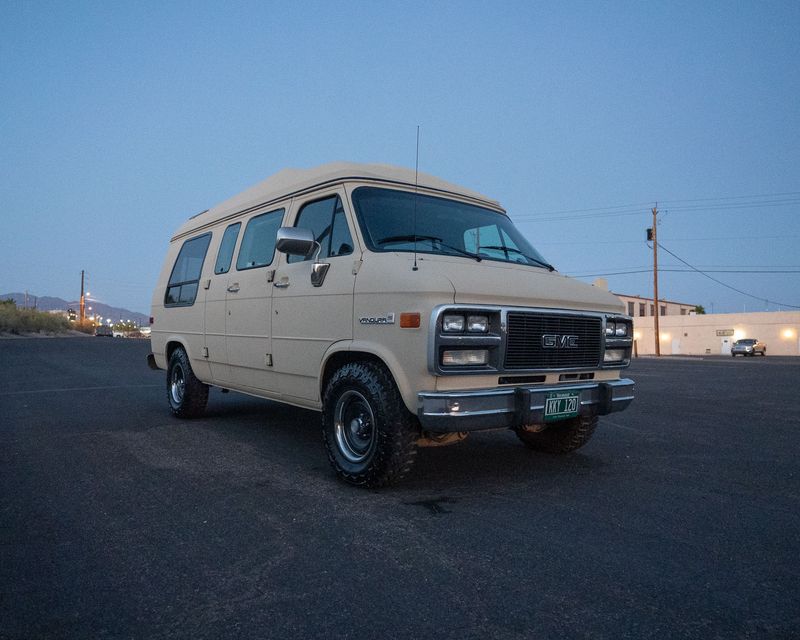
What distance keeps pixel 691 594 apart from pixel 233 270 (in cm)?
475

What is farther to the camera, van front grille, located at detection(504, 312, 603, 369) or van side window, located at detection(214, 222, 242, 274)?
van side window, located at detection(214, 222, 242, 274)

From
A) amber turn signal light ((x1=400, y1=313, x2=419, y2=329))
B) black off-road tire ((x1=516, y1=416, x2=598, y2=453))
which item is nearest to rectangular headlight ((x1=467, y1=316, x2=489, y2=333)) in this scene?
amber turn signal light ((x1=400, y1=313, x2=419, y2=329))

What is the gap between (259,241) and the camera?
5.46 meters

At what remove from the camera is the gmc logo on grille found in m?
3.94

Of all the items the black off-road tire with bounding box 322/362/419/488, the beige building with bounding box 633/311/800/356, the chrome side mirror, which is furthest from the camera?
the beige building with bounding box 633/311/800/356

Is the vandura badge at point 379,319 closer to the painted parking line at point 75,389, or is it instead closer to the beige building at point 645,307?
the painted parking line at point 75,389

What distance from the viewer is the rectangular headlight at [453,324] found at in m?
3.46

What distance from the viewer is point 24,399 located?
8.65 meters

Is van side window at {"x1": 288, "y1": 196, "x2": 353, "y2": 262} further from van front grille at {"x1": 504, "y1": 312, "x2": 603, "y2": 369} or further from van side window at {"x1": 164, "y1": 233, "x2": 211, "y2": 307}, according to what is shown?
van side window at {"x1": 164, "y1": 233, "x2": 211, "y2": 307}

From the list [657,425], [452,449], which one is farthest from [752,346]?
[452,449]

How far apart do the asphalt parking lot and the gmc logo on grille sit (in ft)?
3.28

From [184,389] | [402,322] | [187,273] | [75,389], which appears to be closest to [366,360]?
[402,322]

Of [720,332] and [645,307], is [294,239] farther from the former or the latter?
[645,307]

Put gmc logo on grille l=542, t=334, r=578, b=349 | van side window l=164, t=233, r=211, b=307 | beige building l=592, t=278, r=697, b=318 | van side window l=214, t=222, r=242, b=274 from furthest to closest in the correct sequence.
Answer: beige building l=592, t=278, r=697, b=318, van side window l=164, t=233, r=211, b=307, van side window l=214, t=222, r=242, b=274, gmc logo on grille l=542, t=334, r=578, b=349
